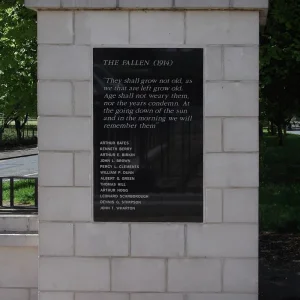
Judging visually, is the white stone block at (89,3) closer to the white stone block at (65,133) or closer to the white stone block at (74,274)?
the white stone block at (65,133)

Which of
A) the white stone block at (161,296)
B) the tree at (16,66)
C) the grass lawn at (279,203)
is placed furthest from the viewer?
the grass lawn at (279,203)

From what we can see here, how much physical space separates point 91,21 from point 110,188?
1299mm

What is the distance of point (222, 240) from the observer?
493 cm

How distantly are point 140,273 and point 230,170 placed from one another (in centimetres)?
108

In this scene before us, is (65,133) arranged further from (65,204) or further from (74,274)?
(74,274)

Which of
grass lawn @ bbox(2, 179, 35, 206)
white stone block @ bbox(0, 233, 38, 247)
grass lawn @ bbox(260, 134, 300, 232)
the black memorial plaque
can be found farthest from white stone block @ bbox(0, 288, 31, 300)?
grass lawn @ bbox(260, 134, 300, 232)

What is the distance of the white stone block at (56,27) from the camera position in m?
4.87

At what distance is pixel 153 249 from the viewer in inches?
195

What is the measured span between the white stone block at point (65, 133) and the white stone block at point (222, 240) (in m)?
1.08

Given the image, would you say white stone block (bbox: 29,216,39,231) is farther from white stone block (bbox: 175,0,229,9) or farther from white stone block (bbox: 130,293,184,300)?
white stone block (bbox: 175,0,229,9)

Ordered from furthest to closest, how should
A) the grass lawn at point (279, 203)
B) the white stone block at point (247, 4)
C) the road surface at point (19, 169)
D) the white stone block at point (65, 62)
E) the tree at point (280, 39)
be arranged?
1. the road surface at point (19, 169)
2. the grass lawn at point (279, 203)
3. the tree at point (280, 39)
4. the white stone block at point (65, 62)
5. the white stone block at point (247, 4)

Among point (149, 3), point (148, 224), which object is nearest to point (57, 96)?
point (149, 3)

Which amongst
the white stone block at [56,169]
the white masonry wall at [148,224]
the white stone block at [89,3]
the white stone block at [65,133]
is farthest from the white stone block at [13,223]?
the white stone block at [89,3]

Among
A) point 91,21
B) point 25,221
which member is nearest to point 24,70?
point 25,221
